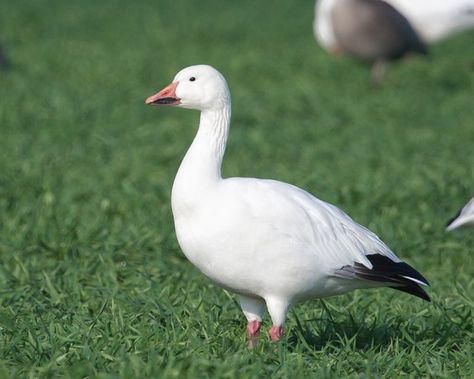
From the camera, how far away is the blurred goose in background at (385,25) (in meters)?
13.3

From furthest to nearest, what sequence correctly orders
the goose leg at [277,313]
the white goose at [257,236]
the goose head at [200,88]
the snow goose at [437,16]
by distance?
1. the snow goose at [437,16]
2. the goose head at [200,88]
3. the goose leg at [277,313]
4. the white goose at [257,236]

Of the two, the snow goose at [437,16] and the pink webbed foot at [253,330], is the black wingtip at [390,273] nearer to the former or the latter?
the pink webbed foot at [253,330]

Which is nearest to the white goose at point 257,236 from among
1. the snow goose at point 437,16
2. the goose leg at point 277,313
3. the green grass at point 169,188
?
the goose leg at point 277,313

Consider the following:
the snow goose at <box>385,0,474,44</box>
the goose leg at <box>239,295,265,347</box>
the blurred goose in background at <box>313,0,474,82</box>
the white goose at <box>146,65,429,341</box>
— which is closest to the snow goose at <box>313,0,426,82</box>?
the blurred goose in background at <box>313,0,474,82</box>

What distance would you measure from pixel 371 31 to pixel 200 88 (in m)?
9.27

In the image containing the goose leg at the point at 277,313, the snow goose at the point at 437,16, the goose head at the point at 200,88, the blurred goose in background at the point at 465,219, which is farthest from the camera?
the snow goose at the point at 437,16

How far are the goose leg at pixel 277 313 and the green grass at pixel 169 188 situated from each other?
80mm

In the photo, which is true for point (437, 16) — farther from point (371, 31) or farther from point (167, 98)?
point (167, 98)

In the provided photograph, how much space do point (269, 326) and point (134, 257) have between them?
1529mm

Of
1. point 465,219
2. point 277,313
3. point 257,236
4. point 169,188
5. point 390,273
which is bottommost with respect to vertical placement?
point 169,188

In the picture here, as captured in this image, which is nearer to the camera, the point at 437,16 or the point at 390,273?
the point at 390,273

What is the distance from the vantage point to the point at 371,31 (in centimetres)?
1323

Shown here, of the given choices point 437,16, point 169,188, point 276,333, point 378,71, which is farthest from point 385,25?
point 276,333

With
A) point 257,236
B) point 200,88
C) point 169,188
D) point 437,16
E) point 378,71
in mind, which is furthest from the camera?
point 437,16
